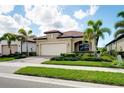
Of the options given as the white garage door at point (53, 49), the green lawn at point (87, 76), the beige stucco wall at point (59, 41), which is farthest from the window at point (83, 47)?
the green lawn at point (87, 76)

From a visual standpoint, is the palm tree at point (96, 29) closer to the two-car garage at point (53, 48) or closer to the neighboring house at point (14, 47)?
the two-car garage at point (53, 48)

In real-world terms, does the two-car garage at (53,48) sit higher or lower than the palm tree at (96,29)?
lower

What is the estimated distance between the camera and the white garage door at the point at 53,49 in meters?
31.1

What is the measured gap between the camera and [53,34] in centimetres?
3167

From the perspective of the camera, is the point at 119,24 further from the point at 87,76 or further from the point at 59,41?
the point at 87,76

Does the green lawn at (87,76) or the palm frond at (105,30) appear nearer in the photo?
the green lawn at (87,76)

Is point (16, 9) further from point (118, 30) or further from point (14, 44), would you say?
point (14, 44)

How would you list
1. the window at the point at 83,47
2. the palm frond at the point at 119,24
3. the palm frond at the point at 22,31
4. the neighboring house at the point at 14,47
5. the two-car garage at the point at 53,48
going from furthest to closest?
the palm frond at the point at 22,31 → the neighboring house at the point at 14,47 → the two-car garage at the point at 53,48 → the window at the point at 83,47 → the palm frond at the point at 119,24

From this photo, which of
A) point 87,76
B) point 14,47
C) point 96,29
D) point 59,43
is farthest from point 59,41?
→ point 87,76

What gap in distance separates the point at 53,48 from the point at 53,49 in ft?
0.57

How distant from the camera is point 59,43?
103 feet

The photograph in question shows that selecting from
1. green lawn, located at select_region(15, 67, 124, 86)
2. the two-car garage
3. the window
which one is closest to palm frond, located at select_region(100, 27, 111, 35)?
the window

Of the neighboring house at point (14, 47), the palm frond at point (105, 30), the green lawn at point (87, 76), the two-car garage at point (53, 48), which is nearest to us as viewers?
the green lawn at point (87, 76)

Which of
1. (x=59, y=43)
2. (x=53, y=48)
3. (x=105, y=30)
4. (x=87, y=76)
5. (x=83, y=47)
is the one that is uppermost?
(x=105, y=30)
